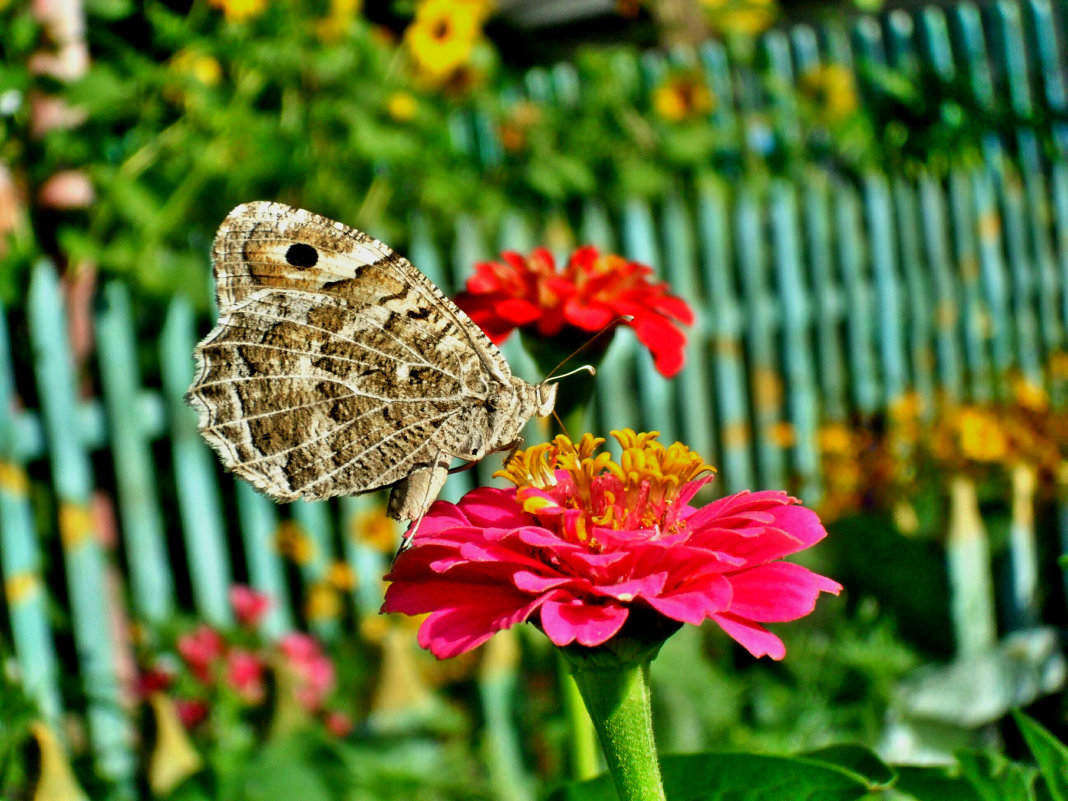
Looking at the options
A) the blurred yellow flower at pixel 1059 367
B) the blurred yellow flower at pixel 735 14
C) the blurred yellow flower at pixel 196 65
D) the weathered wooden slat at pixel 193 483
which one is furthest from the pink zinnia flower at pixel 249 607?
the blurred yellow flower at pixel 735 14

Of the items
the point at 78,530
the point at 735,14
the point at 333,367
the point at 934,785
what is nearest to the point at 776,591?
the point at 934,785

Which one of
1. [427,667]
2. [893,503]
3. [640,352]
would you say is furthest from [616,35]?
[427,667]

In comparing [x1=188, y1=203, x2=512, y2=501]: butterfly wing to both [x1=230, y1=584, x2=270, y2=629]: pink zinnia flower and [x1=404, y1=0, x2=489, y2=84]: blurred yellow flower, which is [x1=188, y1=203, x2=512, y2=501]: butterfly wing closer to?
[x1=230, y1=584, x2=270, y2=629]: pink zinnia flower

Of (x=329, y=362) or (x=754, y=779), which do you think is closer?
(x=754, y=779)

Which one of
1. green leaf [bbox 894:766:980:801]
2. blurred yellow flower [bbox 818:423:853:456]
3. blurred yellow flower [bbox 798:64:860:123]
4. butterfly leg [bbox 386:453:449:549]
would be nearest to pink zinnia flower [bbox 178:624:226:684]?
butterfly leg [bbox 386:453:449:549]

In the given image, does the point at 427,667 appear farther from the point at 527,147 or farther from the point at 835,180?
the point at 835,180

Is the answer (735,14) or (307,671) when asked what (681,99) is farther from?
(307,671)
